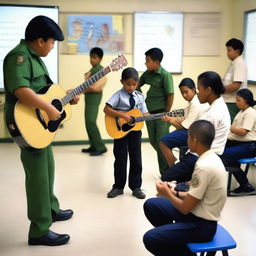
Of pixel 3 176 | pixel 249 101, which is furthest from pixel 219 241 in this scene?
pixel 3 176

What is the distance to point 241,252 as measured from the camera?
2.61 metres

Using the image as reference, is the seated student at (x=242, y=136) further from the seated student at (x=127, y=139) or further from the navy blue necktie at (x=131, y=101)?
the navy blue necktie at (x=131, y=101)

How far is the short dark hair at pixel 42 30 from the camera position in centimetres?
244

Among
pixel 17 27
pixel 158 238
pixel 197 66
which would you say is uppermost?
pixel 17 27

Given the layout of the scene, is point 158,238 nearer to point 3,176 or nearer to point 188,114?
point 188,114

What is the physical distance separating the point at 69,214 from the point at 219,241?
1553 millimetres

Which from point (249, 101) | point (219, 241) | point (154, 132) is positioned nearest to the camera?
point (219, 241)

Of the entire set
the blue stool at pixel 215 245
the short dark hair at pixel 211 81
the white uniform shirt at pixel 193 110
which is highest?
the short dark hair at pixel 211 81

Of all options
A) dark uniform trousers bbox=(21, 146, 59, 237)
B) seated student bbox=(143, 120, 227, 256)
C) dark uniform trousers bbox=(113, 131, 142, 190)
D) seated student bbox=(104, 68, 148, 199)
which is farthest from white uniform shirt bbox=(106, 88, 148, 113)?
seated student bbox=(143, 120, 227, 256)

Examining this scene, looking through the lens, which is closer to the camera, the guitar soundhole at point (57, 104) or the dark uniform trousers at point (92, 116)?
the guitar soundhole at point (57, 104)

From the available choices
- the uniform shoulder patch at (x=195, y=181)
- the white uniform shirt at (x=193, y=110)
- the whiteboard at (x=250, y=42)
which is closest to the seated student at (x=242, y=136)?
the white uniform shirt at (x=193, y=110)

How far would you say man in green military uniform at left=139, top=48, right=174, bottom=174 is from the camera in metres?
3.93

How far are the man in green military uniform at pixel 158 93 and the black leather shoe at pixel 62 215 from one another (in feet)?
4.31

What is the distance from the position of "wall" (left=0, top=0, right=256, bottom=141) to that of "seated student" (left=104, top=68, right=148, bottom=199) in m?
2.44
